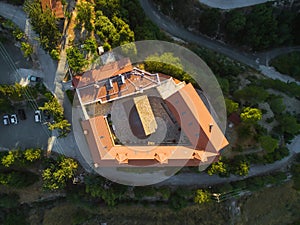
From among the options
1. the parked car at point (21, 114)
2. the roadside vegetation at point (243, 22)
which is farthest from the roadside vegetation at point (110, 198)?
the roadside vegetation at point (243, 22)

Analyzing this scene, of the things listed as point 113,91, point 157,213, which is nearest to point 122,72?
point 113,91

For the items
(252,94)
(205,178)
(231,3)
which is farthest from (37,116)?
(231,3)

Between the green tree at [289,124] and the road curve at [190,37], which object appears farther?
the road curve at [190,37]

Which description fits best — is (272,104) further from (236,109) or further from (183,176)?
(183,176)

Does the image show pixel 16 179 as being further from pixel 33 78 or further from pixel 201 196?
pixel 201 196

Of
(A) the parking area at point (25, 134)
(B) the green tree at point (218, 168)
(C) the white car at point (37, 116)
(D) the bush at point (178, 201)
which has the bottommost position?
(D) the bush at point (178, 201)

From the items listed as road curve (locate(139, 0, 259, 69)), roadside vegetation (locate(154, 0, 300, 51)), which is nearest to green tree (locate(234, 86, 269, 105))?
roadside vegetation (locate(154, 0, 300, 51))

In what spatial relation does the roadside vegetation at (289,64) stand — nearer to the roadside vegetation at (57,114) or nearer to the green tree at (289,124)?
the green tree at (289,124)

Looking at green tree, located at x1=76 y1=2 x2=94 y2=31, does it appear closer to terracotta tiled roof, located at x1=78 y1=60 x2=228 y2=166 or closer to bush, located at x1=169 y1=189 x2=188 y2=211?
terracotta tiled roof, located at x1=78 y1=60 x2=228 y2=166
